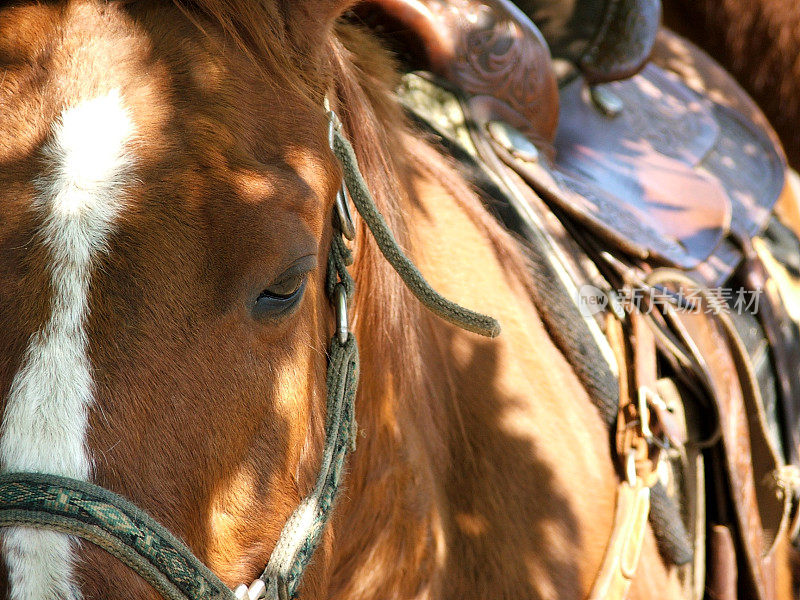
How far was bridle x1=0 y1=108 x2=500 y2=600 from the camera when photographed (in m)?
0.81

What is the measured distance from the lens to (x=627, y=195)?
2064mm

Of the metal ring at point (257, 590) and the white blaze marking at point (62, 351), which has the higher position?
the white blaze marking at point (62, 351)

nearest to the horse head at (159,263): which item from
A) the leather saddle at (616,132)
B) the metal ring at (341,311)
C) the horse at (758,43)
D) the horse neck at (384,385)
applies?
the metal ring at (341,311)

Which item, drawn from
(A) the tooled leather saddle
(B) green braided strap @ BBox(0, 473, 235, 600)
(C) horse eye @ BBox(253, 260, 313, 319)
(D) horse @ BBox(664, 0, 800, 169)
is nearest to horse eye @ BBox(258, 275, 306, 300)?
(C) horse eye @ BBox(253, 260, 313, 319)

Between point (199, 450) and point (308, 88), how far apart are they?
0.53 meters

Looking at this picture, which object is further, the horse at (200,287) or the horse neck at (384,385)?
the horse neck at (384,385)

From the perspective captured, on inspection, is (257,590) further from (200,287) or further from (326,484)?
(200,287)

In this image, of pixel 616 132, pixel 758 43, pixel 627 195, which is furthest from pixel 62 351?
pixel 758 43

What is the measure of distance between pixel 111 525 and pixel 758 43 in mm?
3315

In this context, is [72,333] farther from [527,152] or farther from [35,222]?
[527,152]

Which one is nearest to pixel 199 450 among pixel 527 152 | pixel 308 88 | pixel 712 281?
pixel 308 88

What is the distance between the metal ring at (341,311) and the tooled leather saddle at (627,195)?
600mm

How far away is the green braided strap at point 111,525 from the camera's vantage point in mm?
799

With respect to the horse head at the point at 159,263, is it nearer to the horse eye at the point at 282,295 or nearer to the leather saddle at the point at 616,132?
the horse eye at the point at 282,295
